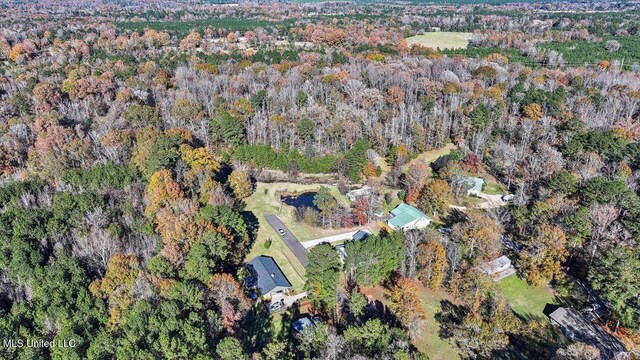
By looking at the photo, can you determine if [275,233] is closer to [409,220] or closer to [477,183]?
[409,220]

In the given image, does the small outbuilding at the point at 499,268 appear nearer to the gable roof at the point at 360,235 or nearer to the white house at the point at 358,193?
the gable roof at the point at 360,235

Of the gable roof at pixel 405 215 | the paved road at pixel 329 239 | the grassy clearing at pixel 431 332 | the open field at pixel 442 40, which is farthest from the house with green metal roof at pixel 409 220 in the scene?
the open field at pixel 442 40

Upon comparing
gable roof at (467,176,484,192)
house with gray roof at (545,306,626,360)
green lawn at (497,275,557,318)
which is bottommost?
green lawn at (497,275,557,318)

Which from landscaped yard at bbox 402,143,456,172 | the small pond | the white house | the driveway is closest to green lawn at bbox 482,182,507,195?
the driveway

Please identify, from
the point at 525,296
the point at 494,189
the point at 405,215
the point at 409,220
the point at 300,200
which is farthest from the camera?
→ the point at 494,189

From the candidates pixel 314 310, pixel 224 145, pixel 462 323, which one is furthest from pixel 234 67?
pixel 462 323

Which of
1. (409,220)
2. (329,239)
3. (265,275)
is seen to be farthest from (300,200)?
(265,275)

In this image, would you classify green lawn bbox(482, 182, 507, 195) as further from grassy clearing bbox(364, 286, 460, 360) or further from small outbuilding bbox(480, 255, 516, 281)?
grassy clearing bbox(364, 286, 460, 360)
